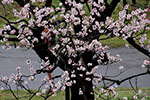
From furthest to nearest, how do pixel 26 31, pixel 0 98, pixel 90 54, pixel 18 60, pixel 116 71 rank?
1. pixel 18 60
2. pixel 116 71
3. pixel 0 98
4. pixel 90 54
5. pixel 26 31

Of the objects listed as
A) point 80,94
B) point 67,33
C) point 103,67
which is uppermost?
point 67,33

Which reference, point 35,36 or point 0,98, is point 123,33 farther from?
point 0,98

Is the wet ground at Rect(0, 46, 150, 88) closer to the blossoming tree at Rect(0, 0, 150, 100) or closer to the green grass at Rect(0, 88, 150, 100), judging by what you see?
the green grass at Rect(0, 88, 150, 100)

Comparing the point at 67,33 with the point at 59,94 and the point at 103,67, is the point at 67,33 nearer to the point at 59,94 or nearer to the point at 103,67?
the point at 59,94

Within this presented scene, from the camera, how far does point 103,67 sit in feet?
40.4

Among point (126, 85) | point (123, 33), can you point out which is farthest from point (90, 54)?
point (126, 85)

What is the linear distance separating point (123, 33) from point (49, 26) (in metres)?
1.53

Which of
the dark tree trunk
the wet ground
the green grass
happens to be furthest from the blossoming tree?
the wet ground

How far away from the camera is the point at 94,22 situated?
6004mm

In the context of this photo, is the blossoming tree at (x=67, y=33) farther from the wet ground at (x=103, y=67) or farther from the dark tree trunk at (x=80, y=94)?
the wet ground at (x=103, y=67)

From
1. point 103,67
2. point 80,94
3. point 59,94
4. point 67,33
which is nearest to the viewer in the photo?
point 67,33

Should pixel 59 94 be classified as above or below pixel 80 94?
below

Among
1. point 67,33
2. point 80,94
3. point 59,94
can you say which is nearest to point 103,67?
point 59,94

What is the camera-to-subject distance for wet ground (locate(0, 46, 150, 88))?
36.0 feet
